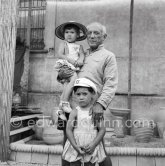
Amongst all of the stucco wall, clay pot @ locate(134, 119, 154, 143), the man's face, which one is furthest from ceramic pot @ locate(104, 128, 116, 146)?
the man's face

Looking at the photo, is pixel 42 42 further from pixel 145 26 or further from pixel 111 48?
pixel 145 26

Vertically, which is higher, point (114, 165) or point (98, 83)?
point (98, 83)

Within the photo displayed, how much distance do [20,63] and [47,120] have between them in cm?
207

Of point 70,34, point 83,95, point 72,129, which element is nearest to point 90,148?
point 72,129

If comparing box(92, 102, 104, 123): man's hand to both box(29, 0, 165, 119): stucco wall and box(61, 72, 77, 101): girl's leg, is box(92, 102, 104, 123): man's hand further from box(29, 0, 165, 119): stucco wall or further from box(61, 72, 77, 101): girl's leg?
box(29, 0, 165, 119): stucco wall

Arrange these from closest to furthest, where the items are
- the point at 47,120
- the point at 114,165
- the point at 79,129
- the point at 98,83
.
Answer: the point at 79,129 < the point at 98,83 < the point at 114,165 < the point at 47,120

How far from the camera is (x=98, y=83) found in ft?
7.78

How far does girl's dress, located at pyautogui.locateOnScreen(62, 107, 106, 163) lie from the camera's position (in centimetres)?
214

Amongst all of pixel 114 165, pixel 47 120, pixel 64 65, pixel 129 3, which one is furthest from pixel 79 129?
pixel 129 3

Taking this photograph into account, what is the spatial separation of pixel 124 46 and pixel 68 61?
425 centimetres

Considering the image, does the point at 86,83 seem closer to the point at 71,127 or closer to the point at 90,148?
the point at 71,127

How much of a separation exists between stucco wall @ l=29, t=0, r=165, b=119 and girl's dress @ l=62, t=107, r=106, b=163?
4328mm

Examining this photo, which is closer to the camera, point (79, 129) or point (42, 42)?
point (79, 129)

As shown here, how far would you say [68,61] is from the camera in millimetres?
2574
